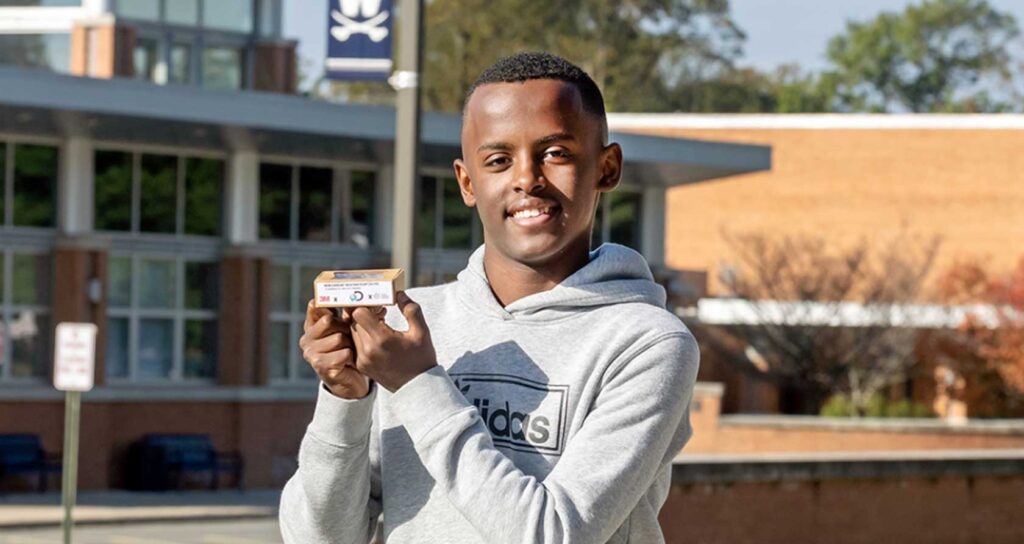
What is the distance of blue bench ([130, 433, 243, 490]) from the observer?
1142 inches

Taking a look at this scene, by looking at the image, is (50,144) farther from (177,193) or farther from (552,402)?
(552,402)

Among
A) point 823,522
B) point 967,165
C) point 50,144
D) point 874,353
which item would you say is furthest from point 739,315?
point 823,522

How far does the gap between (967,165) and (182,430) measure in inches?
1329

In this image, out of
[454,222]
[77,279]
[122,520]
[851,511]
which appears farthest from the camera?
[454,222]

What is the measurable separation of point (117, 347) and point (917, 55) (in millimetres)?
61777

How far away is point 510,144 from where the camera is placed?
3084 millimetres

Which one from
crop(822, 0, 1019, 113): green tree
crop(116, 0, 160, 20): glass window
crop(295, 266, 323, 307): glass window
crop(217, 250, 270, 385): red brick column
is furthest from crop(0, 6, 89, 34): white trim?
crop(822, 0, 1019, 113): green tree

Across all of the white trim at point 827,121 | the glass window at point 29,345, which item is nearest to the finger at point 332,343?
the glass window at point 29,345

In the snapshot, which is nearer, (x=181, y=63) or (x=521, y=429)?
(x=521, y=429)

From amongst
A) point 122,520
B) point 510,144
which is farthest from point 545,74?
point 122,520

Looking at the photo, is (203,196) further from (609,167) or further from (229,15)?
(609,167)

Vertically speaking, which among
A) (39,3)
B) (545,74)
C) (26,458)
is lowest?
(26,458)

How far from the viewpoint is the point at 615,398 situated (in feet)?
9.95

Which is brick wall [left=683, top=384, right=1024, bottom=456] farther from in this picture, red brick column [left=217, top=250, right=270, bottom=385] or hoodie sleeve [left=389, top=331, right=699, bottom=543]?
hoodie sleeve [left=389, top=331, right=699, bottom=543]
